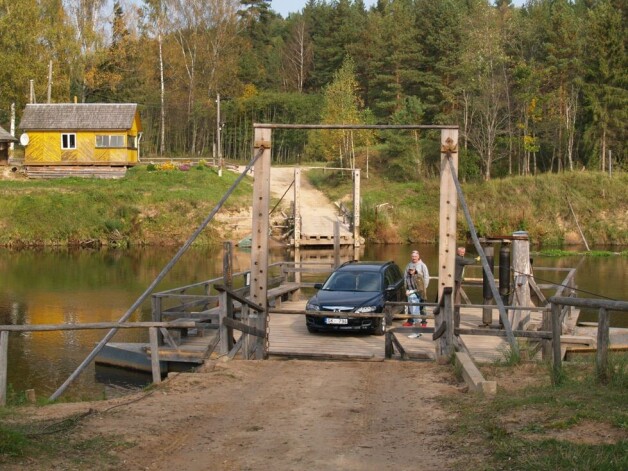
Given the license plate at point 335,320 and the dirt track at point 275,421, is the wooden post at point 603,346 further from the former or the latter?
the license plate at point 335,320

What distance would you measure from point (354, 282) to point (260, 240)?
4855 millimetres

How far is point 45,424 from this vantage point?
858 centimetres

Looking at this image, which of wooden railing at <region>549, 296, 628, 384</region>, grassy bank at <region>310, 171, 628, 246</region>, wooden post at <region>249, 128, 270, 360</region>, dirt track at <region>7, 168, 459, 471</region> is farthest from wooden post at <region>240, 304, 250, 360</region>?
grassy bank at <region>310, 171, 628, 246</region>

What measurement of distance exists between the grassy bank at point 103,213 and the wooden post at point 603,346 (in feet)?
146

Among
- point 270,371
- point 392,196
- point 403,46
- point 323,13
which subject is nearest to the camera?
point 270,371

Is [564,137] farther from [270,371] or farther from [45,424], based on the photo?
[45,424]

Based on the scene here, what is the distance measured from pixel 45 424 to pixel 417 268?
1189 cm

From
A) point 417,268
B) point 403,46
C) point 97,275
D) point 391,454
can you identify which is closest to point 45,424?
point 391,454

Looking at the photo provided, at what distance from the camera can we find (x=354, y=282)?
1992 cm

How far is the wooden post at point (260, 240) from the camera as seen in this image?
15.5 metres

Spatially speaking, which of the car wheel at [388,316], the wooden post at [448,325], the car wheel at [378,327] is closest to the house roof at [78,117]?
the car wheel at [378,327]

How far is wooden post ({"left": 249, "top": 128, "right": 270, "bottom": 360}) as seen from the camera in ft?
50.9

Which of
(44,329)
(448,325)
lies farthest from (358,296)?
(44,329)

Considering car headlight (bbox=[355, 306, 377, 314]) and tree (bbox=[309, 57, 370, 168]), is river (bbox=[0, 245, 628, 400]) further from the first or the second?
tree (bbox=[309, 57, 370, 168])
